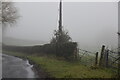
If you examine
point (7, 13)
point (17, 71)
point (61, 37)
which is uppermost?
point (7, 13)

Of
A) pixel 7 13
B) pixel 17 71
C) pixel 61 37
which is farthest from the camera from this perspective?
pixel 7 13

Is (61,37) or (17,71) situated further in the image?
(61,37)

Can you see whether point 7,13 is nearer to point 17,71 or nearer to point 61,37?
point 61,37

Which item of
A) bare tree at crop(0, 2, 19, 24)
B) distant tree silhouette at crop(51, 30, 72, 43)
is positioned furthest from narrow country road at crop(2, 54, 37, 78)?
bare tree at crop(0, 2, 19, 24)

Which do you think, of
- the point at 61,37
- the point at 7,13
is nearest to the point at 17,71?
the point at 61,37

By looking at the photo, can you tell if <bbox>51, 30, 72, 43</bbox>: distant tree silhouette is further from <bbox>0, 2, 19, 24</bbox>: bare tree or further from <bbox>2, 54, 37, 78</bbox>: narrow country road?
<bbox>0, 2, 19, 24</bbox>: bare tree

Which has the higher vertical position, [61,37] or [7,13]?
[7,13]

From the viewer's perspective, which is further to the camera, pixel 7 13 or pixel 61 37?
pixel 7 13

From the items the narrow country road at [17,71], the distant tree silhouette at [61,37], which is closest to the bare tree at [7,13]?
the distant tree silhouette at [61,37]

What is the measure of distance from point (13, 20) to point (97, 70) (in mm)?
30046

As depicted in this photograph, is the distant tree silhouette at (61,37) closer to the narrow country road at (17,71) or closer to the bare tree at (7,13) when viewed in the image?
the narrow country road at (17,71)

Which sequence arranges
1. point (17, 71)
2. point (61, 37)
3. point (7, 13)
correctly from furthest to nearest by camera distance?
point (7, 13), point (61, 37), point (17, 71)

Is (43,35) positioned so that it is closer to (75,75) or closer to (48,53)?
(48,53)

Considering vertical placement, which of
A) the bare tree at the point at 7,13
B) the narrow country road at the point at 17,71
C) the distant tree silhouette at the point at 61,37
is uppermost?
the bare tree at the point at 7,13
